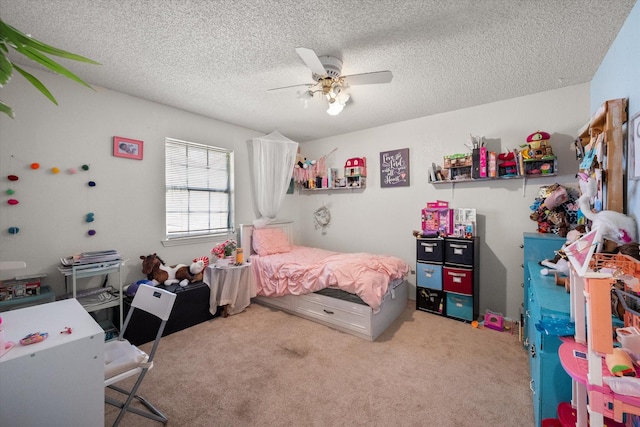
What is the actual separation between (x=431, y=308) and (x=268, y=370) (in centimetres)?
214

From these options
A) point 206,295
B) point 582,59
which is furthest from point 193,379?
point 582,59

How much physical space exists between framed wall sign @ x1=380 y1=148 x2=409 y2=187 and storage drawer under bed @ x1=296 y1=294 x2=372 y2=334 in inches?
78.4

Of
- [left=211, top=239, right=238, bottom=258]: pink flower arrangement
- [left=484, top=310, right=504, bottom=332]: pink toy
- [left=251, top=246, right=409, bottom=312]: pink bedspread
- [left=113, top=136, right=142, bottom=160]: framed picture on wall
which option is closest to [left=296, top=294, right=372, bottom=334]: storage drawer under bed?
[left=251, top=246, right=409, bottom=312]: pink bedspread

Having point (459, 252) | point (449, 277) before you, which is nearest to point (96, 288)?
point (449, 277)

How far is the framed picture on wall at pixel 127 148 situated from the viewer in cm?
292

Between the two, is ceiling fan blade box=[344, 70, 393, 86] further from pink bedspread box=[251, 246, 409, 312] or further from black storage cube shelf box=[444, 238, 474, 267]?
black storage cube shelf box=[444, 238, 474, 267]

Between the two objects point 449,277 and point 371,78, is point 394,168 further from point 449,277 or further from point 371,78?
point 371,78

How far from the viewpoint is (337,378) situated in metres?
2.15

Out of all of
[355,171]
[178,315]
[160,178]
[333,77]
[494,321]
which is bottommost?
[494,321]

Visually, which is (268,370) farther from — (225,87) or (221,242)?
(225,87)

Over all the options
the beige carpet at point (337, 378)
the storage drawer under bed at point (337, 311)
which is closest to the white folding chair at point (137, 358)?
the beige carpet at point (337, 378)

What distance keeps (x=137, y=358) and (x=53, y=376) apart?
494 mm

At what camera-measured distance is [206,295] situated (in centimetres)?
316

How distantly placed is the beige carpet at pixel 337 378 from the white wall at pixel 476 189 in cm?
91
